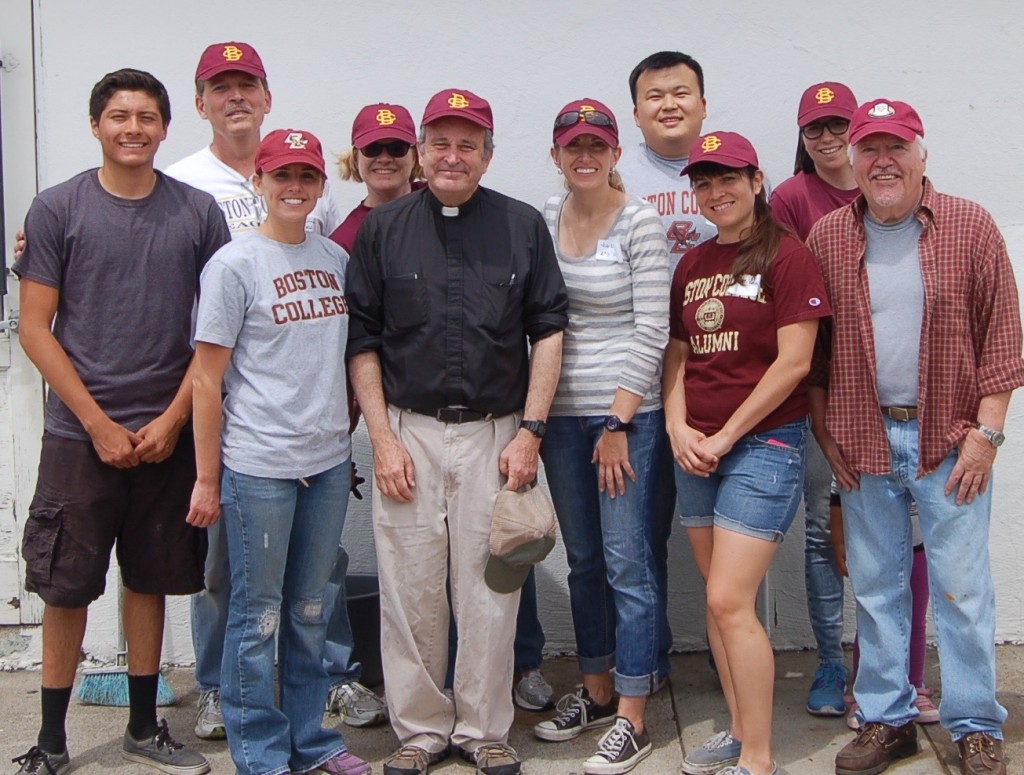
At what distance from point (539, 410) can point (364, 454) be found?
1274mm

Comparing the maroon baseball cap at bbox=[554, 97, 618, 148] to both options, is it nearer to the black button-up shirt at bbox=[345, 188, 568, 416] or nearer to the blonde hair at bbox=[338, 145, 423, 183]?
the black button-up shirt at bbox=[345, 188, 568, 416]

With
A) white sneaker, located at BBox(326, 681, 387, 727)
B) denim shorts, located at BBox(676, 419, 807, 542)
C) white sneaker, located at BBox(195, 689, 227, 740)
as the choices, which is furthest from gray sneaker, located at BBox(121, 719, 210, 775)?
denim shorts, located at BBox(676, 419, 807, 542)

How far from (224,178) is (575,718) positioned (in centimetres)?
215

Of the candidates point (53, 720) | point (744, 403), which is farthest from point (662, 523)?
point (53, 720)

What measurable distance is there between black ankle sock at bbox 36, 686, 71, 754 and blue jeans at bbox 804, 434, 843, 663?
8.05 feet

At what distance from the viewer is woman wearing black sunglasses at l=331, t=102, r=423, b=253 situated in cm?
388

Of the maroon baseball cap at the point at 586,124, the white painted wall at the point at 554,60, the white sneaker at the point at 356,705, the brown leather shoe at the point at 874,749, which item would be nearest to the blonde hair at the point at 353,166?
the white painted wall at the point at 554,60

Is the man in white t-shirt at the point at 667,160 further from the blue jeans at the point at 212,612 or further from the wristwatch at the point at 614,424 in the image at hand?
the blue jeans at the point at 212,612

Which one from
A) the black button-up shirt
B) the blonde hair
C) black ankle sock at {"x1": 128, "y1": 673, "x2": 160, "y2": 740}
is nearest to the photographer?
the black button-up shirt

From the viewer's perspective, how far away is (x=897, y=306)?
3.38 metres

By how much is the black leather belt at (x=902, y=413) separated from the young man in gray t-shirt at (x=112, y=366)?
2.07m

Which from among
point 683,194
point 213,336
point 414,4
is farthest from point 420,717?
point 414,4

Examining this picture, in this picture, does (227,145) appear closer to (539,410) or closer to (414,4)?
(414,4)

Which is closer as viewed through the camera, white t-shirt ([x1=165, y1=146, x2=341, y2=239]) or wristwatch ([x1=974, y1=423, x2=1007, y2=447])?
wristwatch ([x1=974, y1=423, x2=1007, y2=447])
